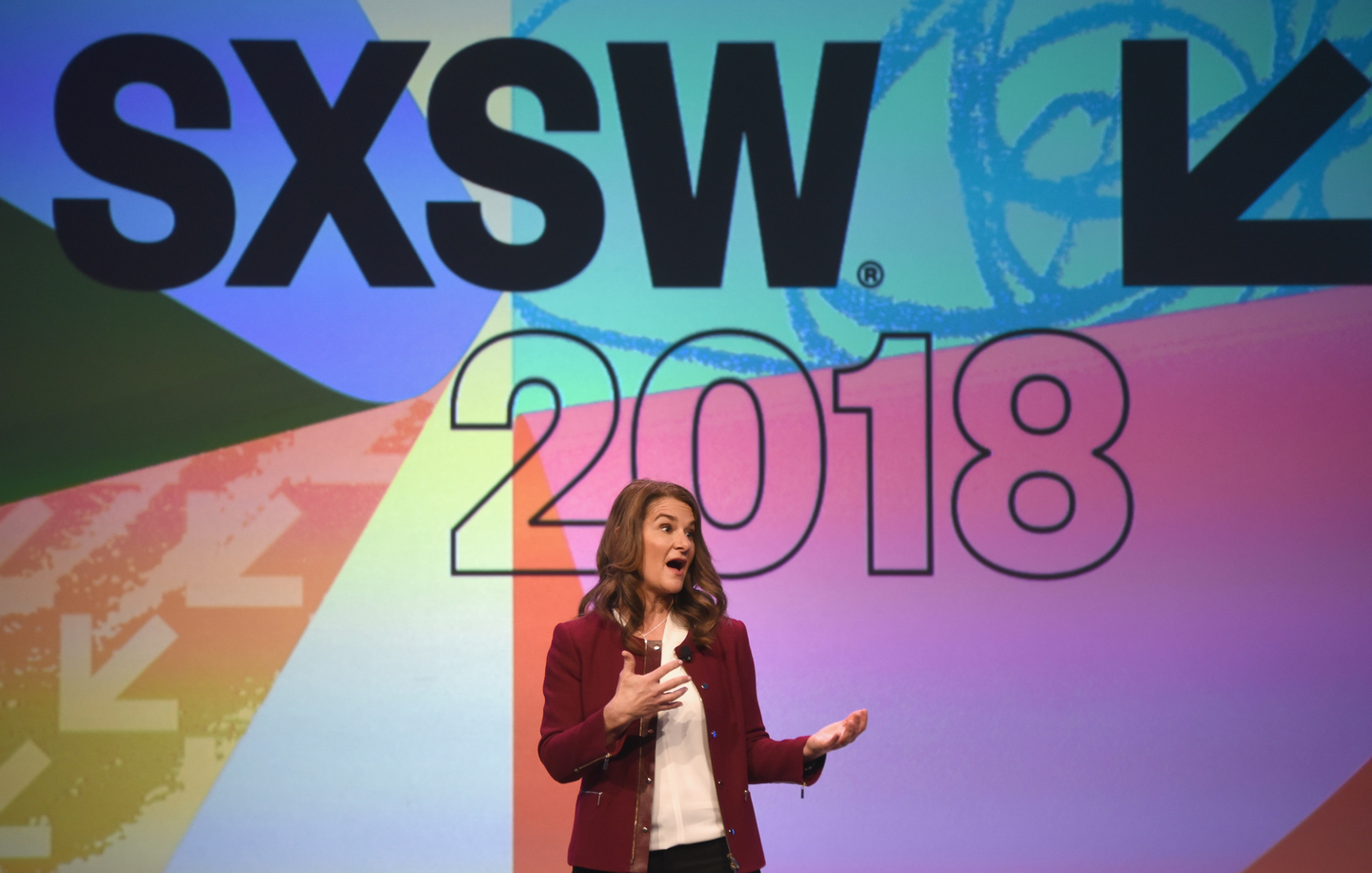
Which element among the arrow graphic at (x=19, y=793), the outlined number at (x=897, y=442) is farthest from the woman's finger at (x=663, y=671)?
the arrow graphic at (x=19, y=793)

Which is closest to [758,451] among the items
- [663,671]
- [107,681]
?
[663,671]

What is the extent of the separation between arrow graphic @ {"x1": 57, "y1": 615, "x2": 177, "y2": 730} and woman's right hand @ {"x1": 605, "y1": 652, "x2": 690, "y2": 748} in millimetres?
2066

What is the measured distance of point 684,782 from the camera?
89.6 inches

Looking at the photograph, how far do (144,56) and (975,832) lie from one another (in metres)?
3.38

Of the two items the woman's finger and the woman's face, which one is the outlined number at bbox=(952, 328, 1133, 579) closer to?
the woman's face

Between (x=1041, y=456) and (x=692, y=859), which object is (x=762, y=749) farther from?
(x=1041, y=456)

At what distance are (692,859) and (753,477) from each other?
163cm

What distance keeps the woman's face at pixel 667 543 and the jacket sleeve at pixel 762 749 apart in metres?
0.20

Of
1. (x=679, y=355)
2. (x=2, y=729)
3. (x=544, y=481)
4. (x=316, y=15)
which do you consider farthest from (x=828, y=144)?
(x=2, y=729)

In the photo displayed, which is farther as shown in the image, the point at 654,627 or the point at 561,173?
the point at 561,173

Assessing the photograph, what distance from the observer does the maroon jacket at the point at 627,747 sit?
221cm

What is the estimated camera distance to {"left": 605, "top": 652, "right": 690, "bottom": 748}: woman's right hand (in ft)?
6.96

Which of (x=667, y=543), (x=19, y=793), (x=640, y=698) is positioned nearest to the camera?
(x=640, y=698)

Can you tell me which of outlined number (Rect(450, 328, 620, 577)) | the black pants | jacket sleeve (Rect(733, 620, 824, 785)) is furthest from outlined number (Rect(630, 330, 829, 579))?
the black pants
